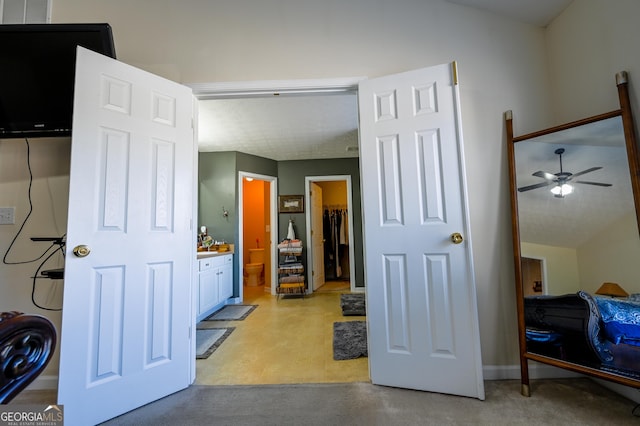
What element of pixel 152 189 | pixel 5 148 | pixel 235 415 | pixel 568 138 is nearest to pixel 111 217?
pixel 152 189

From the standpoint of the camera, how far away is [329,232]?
5.98 meters

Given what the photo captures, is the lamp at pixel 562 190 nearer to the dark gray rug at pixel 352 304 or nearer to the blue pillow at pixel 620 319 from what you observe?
the blue pillow at pixel 620 319

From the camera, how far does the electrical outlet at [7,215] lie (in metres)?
1.75

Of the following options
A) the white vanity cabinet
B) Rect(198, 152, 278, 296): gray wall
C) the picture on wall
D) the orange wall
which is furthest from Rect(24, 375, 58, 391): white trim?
the orange wall

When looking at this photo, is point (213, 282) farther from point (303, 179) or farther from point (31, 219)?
point (303, 179)

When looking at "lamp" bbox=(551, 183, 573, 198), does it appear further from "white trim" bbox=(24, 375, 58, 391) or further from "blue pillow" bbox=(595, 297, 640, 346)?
"white trim" bbox=(24, 375, 58, 391)

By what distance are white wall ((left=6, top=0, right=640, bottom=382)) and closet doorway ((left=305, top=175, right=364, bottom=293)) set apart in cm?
313

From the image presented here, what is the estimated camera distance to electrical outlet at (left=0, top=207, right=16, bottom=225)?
1.75 metres

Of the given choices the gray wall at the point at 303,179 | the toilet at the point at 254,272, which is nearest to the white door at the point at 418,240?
the gray wall at the point at 303,179

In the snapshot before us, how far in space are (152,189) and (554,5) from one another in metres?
2.97

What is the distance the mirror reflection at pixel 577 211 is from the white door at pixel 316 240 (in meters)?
3.63

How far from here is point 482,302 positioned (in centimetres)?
182

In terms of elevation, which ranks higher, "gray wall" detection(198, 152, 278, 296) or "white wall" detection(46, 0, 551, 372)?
"white wall" detection(46, 0, 551, 372)

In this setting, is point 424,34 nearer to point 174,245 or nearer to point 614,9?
point 614,9
